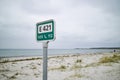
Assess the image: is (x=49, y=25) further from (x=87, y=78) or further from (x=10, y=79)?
(x=10, y=79)

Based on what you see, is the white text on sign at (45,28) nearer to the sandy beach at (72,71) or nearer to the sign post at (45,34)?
the sign post at (45,34)

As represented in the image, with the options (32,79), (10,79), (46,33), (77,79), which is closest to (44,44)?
(46,33)

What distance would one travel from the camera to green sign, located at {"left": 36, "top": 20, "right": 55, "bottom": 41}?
6.97 feet

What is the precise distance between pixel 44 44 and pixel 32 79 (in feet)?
21.6

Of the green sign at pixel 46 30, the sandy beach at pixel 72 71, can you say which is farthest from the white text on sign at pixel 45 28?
the sandy beach at pixel 72 71

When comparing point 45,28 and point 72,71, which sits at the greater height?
point 45,28

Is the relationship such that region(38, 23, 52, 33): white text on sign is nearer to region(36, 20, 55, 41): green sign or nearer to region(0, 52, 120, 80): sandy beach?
region(36, 20, 55, 41): green sign

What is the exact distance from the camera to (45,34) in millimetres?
2234

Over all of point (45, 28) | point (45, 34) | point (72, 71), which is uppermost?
point (45, 28)

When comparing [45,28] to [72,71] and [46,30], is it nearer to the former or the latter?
[46,30]

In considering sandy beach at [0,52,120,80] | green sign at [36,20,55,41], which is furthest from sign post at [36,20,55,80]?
sandy beach at [0,52,120,80]

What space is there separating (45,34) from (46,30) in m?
0.07

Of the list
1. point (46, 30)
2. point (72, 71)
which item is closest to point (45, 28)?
point (46, 30)

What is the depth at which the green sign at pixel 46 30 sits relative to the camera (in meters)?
2.12
